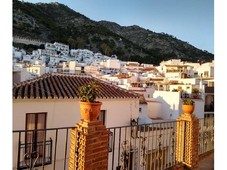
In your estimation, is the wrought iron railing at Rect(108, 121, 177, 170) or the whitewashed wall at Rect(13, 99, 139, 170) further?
the whitewashed wall at Rect(13, 99, 139, 170)

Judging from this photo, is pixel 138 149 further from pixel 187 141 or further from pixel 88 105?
pixel 88 105

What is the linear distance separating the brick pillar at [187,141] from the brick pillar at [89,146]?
135cm

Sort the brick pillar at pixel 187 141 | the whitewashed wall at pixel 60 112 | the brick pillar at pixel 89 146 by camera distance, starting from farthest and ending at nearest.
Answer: the whitewashed wall at pixel 60 112 < the brick pillar at pixel 187 141 < the brick pillar at pixel 89 146

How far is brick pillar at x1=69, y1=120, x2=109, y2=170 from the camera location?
197 cm

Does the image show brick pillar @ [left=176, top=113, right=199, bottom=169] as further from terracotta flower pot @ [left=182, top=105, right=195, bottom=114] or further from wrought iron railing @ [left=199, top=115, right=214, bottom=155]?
wrought iron railing @ [left=199, top=115, right=214, bottom=155]

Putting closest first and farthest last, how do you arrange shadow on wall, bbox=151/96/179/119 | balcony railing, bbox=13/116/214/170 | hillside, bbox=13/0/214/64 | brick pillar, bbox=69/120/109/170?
brick pillar, bbox=69/120/109/170, balcony railing, bbox=13/116/214/170, shadow on wall, bbox=151/96/179/119, hillside, bbox=13/0/214/64

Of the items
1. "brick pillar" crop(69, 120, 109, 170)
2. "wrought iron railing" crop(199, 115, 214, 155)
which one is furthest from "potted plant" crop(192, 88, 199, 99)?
"brick pillar" crop(69, 120, 109, 170)

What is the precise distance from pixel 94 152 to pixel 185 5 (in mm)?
4119

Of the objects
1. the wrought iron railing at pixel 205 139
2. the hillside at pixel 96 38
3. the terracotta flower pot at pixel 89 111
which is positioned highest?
the hillside at pixel 96 38

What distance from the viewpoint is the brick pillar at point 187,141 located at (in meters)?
3.11

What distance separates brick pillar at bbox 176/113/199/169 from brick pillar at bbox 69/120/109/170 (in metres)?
1.35

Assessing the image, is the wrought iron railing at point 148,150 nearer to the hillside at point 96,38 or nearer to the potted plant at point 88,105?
the potted plant at point 88,105

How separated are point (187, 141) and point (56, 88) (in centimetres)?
396

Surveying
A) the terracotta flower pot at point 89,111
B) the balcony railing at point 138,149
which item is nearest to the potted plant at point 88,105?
the terracotta flower pot at point 89,111
